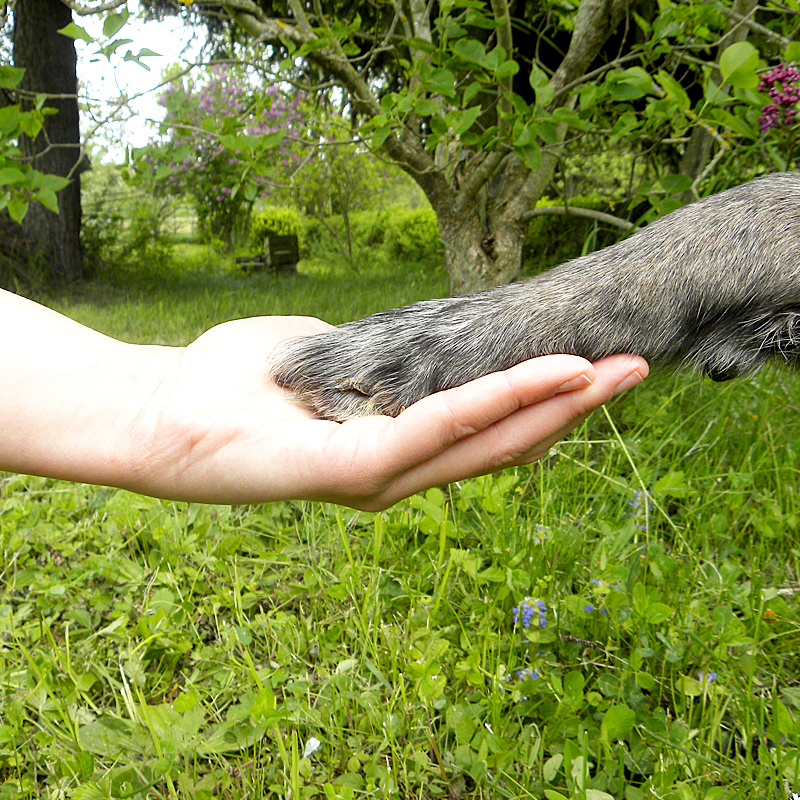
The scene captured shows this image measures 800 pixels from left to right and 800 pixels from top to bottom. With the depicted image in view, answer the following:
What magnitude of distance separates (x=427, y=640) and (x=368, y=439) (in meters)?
0.74

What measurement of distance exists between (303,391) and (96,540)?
1.38 meters

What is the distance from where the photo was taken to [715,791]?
1237 millimetres

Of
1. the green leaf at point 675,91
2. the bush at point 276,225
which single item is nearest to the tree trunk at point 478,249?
the green leaf at point 675,91

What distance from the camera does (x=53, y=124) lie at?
8141 mm

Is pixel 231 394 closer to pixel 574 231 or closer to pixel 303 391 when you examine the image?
pixel 303 391

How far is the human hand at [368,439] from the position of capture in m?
1.28

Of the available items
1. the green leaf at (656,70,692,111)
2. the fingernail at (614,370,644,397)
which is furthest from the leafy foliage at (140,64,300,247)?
the fingernail at (614,370,644,397)

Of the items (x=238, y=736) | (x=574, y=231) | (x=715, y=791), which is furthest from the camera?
(x=574, y=231)

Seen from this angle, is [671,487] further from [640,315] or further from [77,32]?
[77,32]

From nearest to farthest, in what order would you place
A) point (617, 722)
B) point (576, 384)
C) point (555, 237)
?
point (576, 384)
point (617, 722)
point (555, 237)

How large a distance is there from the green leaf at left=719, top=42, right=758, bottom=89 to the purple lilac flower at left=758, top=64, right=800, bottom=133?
0.82m

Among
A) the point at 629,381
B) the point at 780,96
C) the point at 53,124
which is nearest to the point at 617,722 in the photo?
the point at 629,381

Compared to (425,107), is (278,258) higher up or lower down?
lower down

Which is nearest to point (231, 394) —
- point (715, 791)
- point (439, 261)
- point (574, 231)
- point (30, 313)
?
point (30, 313)
